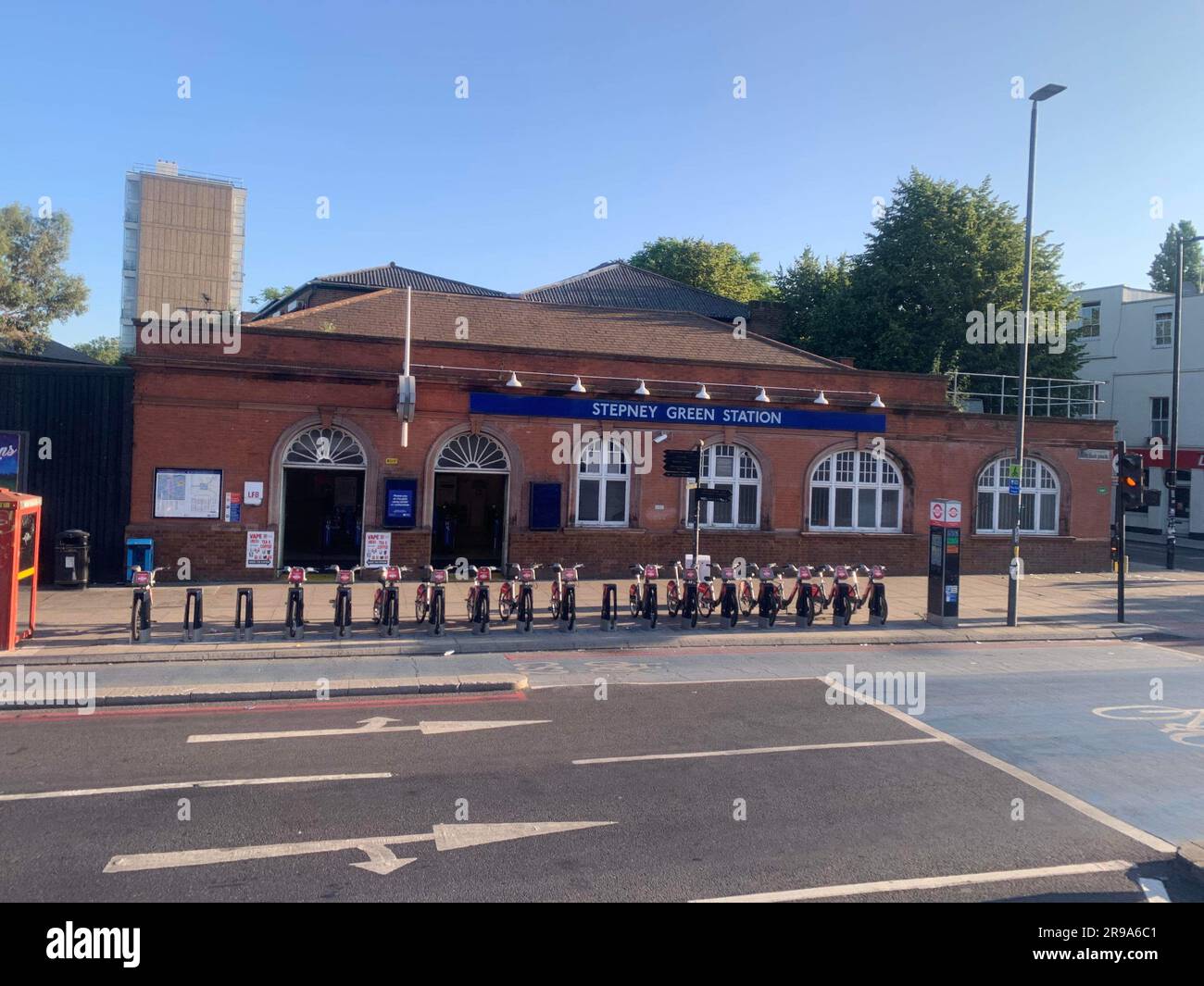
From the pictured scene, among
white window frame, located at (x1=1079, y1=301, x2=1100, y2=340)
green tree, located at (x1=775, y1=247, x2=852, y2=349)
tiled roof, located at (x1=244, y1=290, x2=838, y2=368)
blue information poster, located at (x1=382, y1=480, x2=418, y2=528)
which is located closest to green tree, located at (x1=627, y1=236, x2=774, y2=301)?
green tree, located at (x1=775, y1=247, x2=852, y2=349)

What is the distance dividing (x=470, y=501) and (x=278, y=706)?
56.0 feet

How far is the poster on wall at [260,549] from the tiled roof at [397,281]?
16.7m

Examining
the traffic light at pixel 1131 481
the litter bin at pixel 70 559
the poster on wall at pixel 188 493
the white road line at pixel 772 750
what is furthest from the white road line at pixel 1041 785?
the litter bin at pixel 70 559

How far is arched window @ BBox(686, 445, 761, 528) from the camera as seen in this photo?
2355 cm

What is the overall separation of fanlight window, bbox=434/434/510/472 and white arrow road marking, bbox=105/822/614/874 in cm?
1514

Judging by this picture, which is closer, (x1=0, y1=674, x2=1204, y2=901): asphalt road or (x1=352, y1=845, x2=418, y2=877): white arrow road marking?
(x1=0, y1=674, x2=1204, y2=901): asphalt road

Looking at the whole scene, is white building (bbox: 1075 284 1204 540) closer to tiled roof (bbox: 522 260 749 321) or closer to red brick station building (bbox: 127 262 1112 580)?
tiled roof (bbox: 522 260 749 321)

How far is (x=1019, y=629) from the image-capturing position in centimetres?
1833

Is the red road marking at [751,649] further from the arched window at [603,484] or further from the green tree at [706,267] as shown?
the green tree at [706,267]

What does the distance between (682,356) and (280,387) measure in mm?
10243

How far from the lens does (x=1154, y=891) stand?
20.5 feet

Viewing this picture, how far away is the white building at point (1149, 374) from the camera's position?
4328 cm
